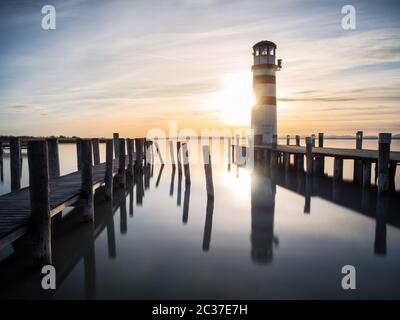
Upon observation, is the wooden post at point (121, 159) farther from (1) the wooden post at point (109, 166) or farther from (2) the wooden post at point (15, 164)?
(2) the wooden post at point (15, 164)

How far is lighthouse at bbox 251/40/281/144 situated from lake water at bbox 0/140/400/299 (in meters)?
9.18

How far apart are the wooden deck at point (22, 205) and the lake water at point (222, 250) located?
35.6 inches

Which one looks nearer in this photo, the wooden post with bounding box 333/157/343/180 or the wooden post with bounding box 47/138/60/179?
the wooden post with bounding box 47/138/60/179

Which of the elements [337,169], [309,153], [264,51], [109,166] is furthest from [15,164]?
[264,51]

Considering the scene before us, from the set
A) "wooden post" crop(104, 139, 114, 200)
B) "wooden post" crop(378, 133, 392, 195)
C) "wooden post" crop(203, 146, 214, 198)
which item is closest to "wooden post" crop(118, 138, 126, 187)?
"wooden post" crop(104, 139, 114, 200)

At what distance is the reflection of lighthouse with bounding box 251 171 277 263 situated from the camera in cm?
651

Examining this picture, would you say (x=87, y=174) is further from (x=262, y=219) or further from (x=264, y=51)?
(x=264, y=51)

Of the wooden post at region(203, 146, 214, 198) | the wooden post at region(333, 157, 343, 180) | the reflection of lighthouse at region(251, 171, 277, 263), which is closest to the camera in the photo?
the reflection of lighthouse at region(251, 171, 277, 263)

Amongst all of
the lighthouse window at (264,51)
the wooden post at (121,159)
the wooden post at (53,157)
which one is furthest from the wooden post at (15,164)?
the lighthouse window at (264,51)

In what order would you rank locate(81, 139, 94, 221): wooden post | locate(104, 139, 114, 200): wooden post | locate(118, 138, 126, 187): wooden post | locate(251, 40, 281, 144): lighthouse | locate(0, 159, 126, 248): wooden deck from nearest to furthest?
locate(0, 159, 126, 248): wooden deck → locate(81, 139, 94, 221): wooden post → locate(104, 139, 114, 200): wooden post → locate(118, 138, 126, 187): wooden post → locate(251, 40, 281, 144): lighthouse

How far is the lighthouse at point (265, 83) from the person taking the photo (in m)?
19.9

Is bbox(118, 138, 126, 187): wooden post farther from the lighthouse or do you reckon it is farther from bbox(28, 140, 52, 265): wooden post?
the lighthouse

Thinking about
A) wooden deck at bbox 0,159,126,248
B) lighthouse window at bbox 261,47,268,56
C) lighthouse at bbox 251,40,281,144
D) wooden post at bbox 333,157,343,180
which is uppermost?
lighthouse window at bbox 261,47,268,56

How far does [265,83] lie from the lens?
19.9 m
